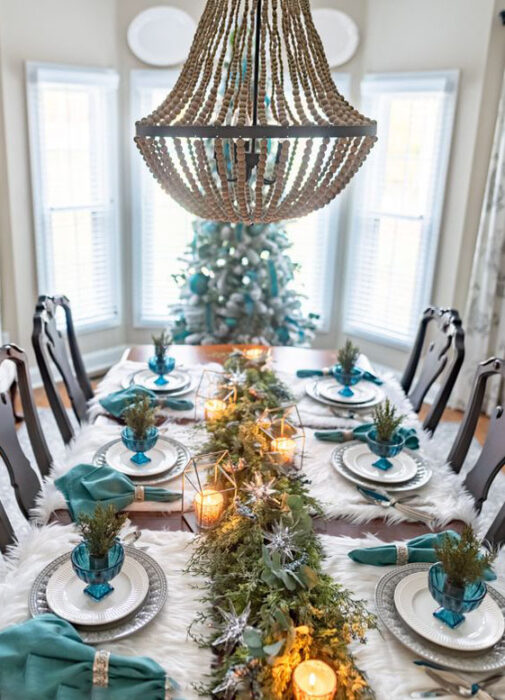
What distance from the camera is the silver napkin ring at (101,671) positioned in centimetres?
126

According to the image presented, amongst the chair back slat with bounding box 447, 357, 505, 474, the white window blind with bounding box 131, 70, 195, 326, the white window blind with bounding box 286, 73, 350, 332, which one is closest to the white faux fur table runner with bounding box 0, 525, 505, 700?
the chair back slat with bounding box 447, 357, 505, 474

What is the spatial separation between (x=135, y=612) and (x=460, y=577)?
702 millimetres

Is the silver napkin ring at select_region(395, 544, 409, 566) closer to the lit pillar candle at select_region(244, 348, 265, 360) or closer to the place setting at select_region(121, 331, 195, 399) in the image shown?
the place setting at select_region(121, 331, 195, 399)

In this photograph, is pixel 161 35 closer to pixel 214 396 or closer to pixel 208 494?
pixel 214 396

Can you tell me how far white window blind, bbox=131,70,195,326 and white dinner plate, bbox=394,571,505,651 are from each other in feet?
11.7

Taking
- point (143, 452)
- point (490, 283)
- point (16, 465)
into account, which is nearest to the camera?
point (16, 465)

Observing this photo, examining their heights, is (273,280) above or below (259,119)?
below

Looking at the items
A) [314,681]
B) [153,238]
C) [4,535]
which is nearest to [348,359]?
[4,535]

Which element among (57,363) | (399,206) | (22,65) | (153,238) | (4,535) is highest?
(22,65)

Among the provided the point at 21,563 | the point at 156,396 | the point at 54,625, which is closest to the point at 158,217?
the point at 156,396

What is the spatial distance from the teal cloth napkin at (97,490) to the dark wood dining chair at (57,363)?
66 centimetres

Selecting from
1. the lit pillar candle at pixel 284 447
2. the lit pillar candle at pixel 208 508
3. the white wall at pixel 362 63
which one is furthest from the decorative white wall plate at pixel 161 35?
the lit pillar candle at pixel 208 508

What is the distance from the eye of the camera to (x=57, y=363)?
265 centimetres

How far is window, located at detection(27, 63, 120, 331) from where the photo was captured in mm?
4266
